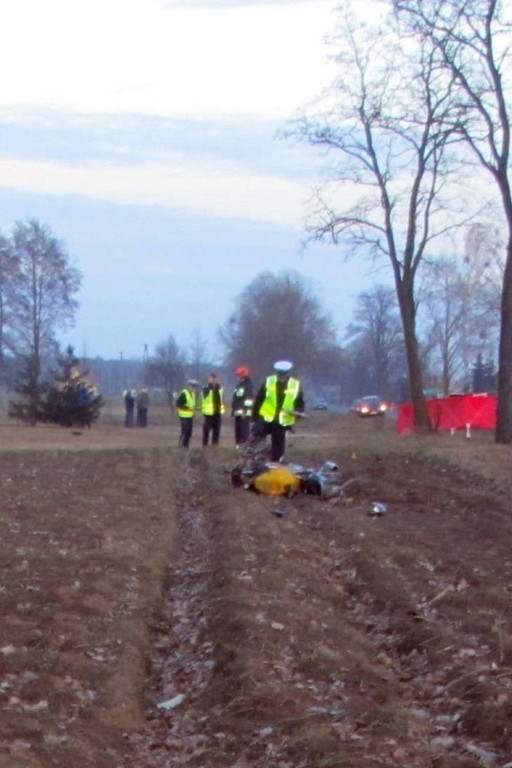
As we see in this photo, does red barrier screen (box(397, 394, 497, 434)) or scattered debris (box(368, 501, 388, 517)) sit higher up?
red barrier screen (box(397, 394, 497, 434))

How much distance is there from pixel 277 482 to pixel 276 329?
66.0 m

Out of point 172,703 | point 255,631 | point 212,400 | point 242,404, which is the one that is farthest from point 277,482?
point 172,703

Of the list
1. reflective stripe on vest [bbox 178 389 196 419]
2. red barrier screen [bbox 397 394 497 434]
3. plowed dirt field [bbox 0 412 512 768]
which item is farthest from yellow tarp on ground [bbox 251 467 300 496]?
red barrier screen [bbox 397 394 497 434]

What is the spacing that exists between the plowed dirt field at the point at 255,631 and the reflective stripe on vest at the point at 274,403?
1733mm

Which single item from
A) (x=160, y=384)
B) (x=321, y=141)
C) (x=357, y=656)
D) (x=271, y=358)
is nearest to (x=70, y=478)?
(x=357, y=656)

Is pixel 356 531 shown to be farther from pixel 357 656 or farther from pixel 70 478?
pixel 70 478

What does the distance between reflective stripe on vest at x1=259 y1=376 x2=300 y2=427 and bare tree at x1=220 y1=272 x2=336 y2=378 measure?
61.5 metres

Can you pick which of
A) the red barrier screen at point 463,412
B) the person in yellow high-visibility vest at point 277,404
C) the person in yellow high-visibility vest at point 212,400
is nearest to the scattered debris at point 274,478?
the person in yellow high-visibility vest at point 277,404

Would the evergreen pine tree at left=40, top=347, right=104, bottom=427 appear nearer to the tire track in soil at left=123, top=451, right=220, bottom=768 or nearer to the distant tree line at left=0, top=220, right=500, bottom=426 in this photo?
the distant tree line at left=0, top=220, right=500, bottom=426

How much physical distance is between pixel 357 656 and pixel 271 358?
73.6 meters

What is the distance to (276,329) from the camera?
8550 cm

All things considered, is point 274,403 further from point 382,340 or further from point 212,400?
point 382,340

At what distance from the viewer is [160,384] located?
8956 centimetres

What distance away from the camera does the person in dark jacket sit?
92.7ft
